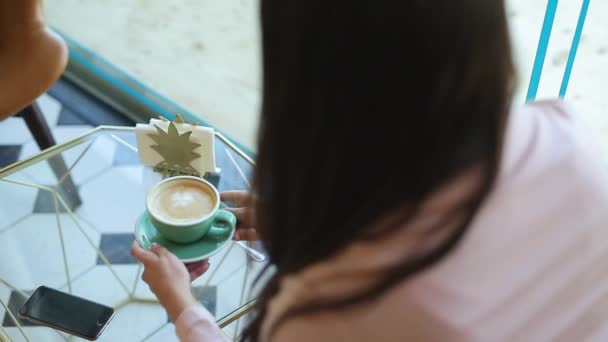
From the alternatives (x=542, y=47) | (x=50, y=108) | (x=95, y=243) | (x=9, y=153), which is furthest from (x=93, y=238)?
(x=542, y=47)

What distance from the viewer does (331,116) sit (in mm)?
536

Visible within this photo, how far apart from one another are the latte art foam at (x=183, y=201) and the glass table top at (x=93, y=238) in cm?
14

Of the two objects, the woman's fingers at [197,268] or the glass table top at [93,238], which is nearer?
the woman's fingers at [197,268]

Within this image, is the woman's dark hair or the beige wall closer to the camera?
the woman's dark hair

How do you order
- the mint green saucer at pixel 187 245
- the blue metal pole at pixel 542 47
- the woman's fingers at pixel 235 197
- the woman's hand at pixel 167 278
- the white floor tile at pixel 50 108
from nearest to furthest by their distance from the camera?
the woman's hand at pixel 167 278
the mint green saucer at pixel 187 245
the woman's fingers at pixel 235 197
the blue metal pole at pixel 542 47
the white floor tile at pixel 50 108

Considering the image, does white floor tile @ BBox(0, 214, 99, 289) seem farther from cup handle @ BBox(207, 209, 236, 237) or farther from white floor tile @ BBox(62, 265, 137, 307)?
cup handle @ BBox(207, 209, 236, 237)

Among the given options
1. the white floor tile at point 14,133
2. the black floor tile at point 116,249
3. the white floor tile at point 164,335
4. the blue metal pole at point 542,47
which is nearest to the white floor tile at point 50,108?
the white floor tile at point 14,133

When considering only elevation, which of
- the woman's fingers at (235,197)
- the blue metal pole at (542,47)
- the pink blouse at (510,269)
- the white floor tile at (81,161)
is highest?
the pink blouse at (510,269)

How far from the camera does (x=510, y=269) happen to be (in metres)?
0.58

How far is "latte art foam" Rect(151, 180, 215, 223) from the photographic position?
3.44 feet

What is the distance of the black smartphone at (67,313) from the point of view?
3.57 feet

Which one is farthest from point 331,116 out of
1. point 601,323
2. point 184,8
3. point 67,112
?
point 184,8

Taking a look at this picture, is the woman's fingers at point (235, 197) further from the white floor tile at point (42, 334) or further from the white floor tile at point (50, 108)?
the white floor tile at point (50, 108)

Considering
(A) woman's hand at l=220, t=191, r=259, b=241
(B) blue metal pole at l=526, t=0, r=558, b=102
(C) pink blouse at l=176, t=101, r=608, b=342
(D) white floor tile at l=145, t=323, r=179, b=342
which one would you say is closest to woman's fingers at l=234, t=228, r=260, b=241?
(A) woman's hand at l=220, t=191, r=259, b=241
